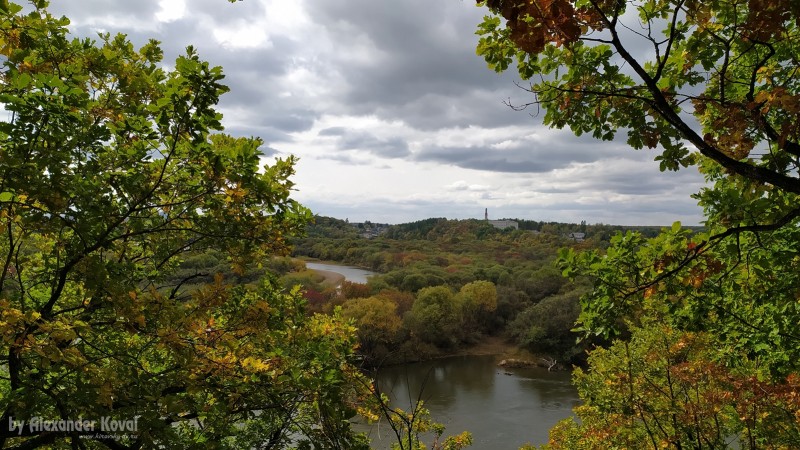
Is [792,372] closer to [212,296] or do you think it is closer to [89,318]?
[212,296]

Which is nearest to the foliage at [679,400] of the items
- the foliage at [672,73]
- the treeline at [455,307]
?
the foliage at [672,73]

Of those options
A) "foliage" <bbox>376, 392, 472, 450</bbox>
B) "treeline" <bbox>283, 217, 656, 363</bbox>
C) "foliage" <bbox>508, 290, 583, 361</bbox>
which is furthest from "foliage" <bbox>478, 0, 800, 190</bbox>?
"foliage" <bbox>508, 290, 583, 361</bbox>

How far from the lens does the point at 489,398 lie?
2694cm

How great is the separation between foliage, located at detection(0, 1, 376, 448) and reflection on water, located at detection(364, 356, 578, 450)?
12187 millimetres

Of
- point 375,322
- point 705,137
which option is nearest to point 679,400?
point 705,137

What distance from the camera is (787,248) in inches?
183

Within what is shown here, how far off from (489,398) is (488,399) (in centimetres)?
24

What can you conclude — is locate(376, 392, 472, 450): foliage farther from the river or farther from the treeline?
the treeline

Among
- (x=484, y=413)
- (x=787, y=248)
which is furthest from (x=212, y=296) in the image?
(x=484, y=413)

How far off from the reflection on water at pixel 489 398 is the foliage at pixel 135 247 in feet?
40.0

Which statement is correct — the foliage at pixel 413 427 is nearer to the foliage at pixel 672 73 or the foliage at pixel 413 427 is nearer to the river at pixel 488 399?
the foliage at pixel 672 73

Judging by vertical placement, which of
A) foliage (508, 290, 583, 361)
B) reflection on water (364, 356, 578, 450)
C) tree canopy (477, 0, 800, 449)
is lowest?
reflection on water (364, 356, 578, 450)

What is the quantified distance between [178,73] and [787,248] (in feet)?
20.2

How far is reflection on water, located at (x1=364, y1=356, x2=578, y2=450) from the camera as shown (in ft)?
67.2
